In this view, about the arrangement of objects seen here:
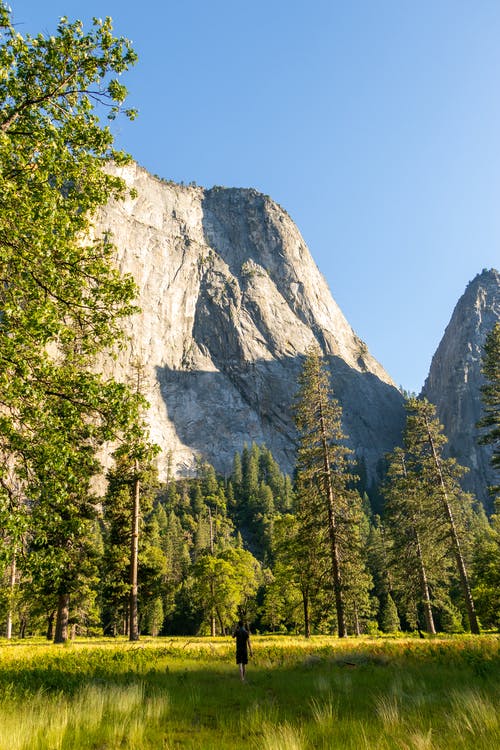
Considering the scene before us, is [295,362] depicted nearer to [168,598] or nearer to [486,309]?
[486,309]


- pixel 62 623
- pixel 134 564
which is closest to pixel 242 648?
pixel 134 564

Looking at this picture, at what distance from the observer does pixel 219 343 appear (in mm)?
169125

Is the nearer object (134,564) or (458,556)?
(134,564)

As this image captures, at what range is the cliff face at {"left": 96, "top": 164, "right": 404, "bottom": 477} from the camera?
484 ft

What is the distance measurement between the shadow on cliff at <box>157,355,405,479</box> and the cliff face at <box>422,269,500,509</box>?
73.9 feet

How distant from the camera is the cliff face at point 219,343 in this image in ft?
484

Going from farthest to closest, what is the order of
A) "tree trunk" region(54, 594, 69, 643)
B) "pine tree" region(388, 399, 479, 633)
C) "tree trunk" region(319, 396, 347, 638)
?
"pine tree" region(388, 399, 479, 633), "tree trunk" region(319, 396, 347, 638), "tree trunk" region(54, 594, 69, 643)

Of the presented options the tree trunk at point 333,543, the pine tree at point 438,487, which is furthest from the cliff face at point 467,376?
the tree trunk at point 333,543

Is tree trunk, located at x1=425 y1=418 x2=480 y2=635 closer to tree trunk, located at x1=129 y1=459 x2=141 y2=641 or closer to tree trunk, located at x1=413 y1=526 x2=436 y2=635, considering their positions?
tree trunk, located at x1=413 y1=526 x2=436 y2=635

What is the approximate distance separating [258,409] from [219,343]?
29876 mm

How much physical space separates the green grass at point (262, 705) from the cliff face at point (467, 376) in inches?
5440

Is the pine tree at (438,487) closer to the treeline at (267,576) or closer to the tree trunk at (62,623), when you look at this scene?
the treeline at (267,576)

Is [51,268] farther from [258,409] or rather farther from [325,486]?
[258,409]

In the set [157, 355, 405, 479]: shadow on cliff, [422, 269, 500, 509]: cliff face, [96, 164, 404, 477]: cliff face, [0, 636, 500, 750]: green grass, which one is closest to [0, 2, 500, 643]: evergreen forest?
[0, 636, 500, 750]: green grass
